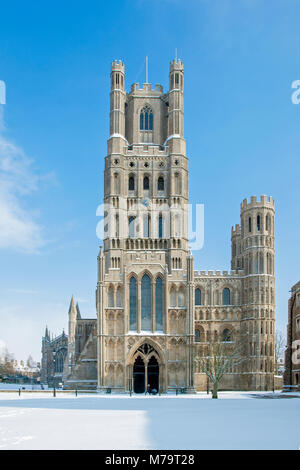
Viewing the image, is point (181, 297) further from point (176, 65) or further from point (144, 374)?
point (176, 65)

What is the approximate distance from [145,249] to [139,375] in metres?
14.0

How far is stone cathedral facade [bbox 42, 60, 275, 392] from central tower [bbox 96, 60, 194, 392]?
0.11 m

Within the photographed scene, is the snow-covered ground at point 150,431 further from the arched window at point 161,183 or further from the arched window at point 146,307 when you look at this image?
the arched window at point 161,183

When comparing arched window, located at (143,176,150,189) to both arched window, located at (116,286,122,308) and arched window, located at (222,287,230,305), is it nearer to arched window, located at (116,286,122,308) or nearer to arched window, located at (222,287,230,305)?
arched window, located at (116,286,122,308)

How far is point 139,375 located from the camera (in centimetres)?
6788

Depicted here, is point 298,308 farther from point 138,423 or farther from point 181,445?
point 181,445

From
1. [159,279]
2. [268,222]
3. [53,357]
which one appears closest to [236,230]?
[268,222]

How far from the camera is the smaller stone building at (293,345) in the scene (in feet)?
220

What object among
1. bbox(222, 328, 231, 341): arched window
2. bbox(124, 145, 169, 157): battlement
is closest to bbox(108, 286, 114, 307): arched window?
bbox(124, 145, 169, 157): battlement

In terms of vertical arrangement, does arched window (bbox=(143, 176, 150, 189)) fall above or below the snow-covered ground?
above

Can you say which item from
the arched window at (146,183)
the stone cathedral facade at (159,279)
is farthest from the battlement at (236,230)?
the arched window at (146,183)

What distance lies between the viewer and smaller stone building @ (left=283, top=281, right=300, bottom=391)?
67188 mm

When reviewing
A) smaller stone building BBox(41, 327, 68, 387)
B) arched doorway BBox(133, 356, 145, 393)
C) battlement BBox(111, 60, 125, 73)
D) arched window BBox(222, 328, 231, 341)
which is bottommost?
smaller stone building BBox(41, 327, 68, 387)
